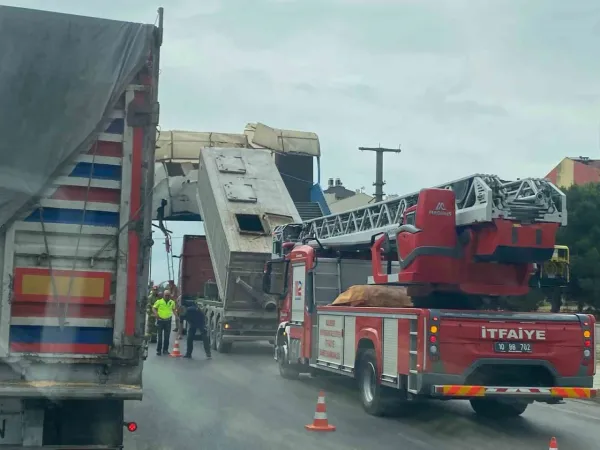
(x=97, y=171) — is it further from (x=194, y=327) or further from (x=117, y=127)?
(x=194, y=327)

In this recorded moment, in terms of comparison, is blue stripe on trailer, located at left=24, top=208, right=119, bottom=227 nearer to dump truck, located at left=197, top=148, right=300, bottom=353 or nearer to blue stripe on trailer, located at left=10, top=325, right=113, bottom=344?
blue stripe on trailer, located at left=10, top=325, right=113, bottom=344

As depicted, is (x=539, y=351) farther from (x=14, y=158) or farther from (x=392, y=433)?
(x=14, y=158)

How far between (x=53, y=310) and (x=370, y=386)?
6008mm

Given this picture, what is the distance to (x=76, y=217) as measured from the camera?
6.37 metres

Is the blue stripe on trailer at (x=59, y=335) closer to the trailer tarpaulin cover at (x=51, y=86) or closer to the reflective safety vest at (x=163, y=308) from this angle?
the trailer tarpaulin cover at (x=51, y=86)

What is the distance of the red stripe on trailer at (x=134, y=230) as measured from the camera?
6.39 metres

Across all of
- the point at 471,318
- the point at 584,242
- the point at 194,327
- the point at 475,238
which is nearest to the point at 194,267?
the point at 194,327

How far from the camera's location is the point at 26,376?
612 centimetres

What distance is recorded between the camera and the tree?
35312 millimetres

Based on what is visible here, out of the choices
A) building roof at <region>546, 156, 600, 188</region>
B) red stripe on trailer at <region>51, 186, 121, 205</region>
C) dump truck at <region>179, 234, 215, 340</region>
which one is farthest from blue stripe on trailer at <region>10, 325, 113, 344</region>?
building roof at <region>546, 156, 600, 188</region>

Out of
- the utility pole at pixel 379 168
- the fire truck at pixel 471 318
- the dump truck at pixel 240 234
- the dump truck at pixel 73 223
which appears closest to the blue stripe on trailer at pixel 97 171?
the dump truck at pixel 73 223

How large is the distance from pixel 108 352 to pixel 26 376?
59cm

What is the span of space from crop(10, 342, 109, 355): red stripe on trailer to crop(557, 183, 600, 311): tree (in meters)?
30.5

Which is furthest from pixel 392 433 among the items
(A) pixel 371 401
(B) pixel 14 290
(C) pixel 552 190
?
(B) pixel 14 290
